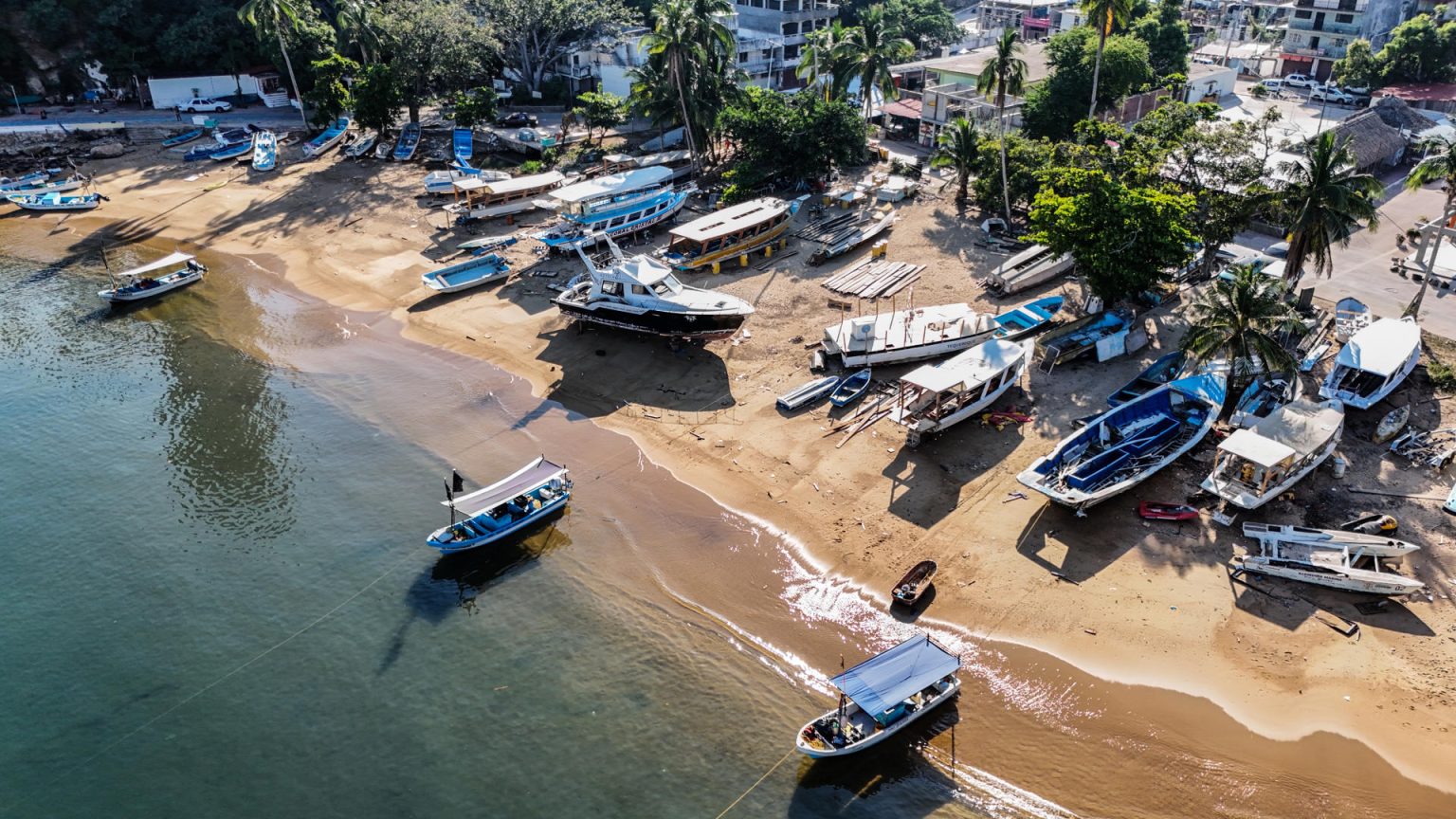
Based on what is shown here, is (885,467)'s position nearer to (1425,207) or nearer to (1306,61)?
(1425,207)

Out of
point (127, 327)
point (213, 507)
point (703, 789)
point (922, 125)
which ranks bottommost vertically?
point (703, 789)

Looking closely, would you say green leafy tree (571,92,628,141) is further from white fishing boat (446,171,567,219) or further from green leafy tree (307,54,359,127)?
green leafy tree (307,54,359,127)

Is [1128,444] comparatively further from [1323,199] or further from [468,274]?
[468,274]

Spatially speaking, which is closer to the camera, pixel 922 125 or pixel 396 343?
pixel 396 343

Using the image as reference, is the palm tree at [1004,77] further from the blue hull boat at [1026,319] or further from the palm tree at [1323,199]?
the palm tree at [1323,199]

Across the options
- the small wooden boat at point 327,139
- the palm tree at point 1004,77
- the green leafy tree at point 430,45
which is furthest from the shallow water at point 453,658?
the green leafy tree at point 430,45

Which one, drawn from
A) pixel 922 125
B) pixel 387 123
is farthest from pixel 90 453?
pixel 922 125

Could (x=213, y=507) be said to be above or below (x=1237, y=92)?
below
